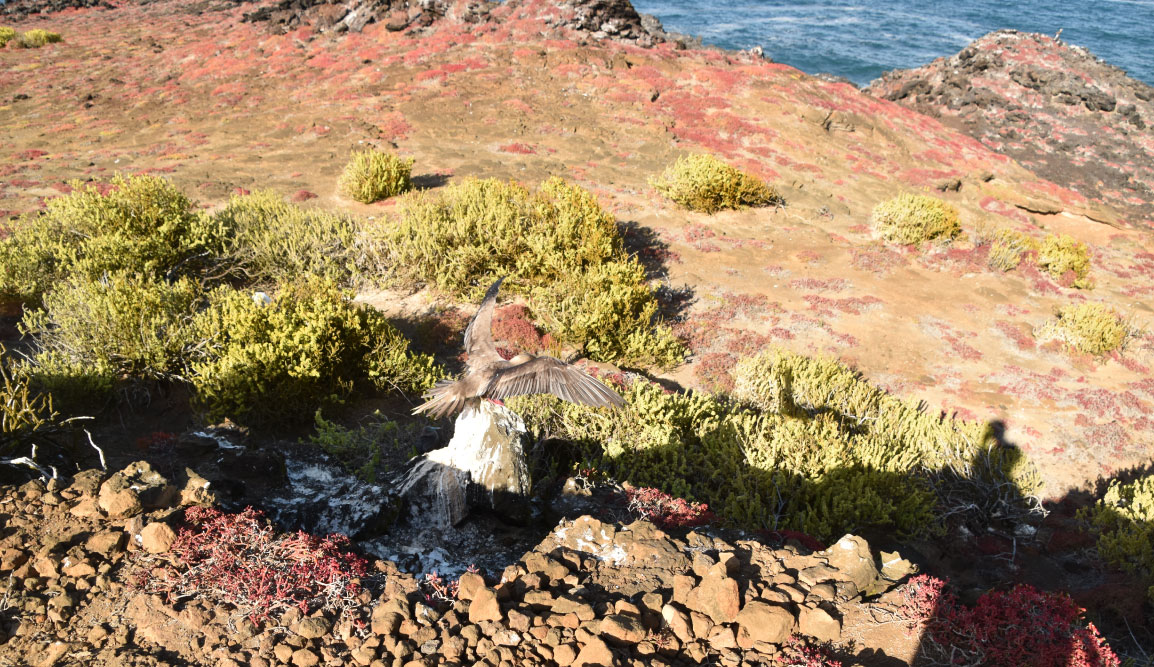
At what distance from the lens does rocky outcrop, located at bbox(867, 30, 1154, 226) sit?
24.8 metres

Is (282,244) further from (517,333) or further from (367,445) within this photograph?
(367,445)

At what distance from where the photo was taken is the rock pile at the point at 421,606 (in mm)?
2754

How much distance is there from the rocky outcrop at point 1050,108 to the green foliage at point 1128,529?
72.2 ft

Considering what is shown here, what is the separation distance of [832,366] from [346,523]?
667 centimetres

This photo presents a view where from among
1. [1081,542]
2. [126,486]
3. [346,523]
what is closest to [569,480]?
[346,523]

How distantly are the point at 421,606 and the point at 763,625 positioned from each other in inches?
64.5

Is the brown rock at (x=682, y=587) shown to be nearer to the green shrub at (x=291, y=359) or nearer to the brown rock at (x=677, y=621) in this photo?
the brown rock at (x=677, y=621)

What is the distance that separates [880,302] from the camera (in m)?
11.7

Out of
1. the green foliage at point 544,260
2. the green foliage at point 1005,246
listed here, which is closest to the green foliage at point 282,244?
the green foliage at point 544,260

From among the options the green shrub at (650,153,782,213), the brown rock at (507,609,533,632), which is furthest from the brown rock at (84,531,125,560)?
the green shrub at (650,153,782,213)

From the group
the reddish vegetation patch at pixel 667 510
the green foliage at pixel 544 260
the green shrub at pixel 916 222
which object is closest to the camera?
the reddish vegetation patch at pixel 667 510

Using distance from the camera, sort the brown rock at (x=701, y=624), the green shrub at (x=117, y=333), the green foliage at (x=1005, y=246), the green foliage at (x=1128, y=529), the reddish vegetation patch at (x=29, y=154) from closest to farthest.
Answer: the brown rock at (x=701, y=624), the green foliage at (x=1128, y=529), the green shrub at (x=117, y=333), the green foliage at (x=1005, y=246), the reddish vegetation patch at (x=29, y=154)

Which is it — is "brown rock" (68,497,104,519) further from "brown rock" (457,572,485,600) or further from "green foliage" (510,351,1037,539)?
"green foliage" (510,351,1037,539)

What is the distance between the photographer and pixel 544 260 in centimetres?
1052
